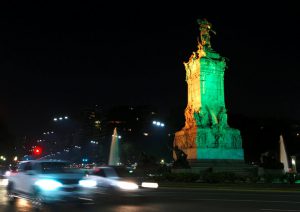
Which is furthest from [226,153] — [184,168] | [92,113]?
[92,113]

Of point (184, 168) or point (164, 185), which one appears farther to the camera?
point (184, 168)

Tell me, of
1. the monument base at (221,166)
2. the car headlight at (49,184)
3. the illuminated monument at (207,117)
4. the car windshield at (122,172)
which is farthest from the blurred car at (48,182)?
the illuminated monument at (207,117)

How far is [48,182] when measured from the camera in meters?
15.8

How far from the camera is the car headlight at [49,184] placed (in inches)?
616

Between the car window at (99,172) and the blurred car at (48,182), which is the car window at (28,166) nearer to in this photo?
the blurred car at (48,182)

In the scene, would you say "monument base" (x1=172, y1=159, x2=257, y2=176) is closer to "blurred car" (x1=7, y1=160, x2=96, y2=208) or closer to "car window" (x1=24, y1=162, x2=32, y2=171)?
"blurred car" (x1=7, y1=160, x2=96, y2=208)

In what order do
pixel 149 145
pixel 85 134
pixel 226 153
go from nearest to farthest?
pixel 226 153
pixel 149 145
pixel 85 134

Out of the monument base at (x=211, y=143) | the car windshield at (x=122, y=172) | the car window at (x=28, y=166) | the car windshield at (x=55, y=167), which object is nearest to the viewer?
the car windshield at (x=55, y=167)

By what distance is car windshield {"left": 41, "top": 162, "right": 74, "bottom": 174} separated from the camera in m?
16.8

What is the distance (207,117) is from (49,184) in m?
34.8

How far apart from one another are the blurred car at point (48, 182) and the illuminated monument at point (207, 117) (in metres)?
31.8

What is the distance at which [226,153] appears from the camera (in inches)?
1941

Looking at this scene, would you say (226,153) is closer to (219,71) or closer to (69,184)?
(219,71)

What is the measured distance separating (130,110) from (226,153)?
70.1 meters
